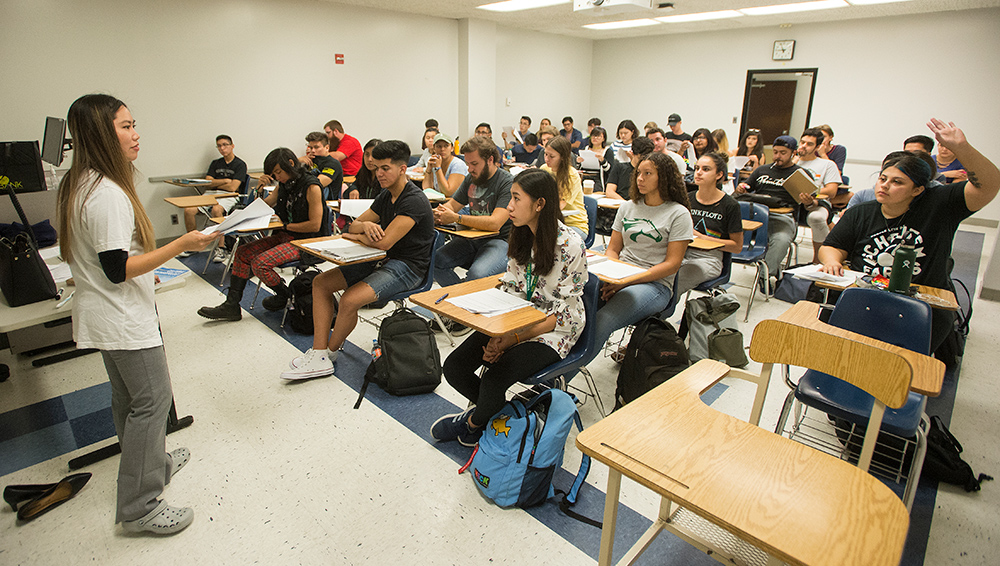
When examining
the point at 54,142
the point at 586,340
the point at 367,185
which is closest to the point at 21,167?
the point at 54,142

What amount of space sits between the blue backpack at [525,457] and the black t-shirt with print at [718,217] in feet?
6.84

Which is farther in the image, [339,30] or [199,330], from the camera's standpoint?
[339,30]

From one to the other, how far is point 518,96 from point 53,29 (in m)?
7.14

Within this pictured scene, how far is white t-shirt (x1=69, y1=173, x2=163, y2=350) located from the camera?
159cm

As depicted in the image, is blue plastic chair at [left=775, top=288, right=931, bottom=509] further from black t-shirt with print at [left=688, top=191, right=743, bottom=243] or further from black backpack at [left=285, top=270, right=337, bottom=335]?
black backpack at [left=285, top=270, right=337, bottom=335]

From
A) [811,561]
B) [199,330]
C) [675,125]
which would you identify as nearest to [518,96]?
[675,125]

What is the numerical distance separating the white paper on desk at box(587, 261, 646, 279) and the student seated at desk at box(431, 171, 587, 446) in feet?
1.28

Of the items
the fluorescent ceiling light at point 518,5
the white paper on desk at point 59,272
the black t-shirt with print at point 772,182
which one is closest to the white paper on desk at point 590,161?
the fluorescent ceiling light at point 518,5

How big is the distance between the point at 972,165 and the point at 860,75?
776 centimetres

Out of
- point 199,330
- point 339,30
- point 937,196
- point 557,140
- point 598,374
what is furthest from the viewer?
point 339,30

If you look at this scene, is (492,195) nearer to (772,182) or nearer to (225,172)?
(772,182)

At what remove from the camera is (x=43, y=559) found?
1790mm

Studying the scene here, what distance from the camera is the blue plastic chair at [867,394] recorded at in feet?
5.92

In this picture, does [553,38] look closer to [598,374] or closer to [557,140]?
[557,140]
